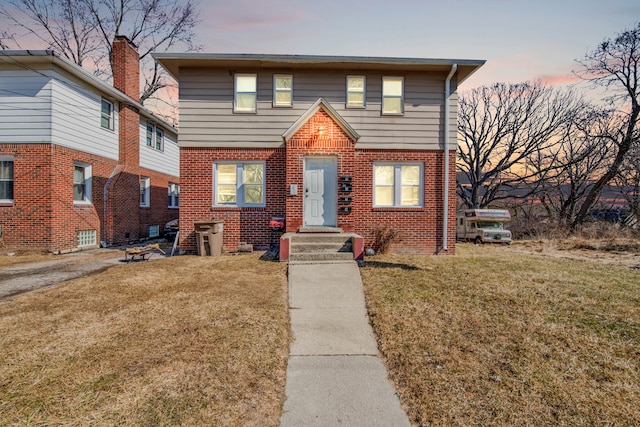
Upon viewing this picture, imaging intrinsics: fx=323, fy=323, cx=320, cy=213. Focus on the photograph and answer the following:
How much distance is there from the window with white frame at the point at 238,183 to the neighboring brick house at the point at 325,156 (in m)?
0.03

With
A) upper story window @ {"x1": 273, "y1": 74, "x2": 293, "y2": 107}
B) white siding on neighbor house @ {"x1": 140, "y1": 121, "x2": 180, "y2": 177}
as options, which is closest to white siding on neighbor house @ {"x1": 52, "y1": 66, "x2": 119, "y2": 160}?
white siding on neighbor house @ {"x1": 140, "y1": 121, "x2": 180, "y2": 177}

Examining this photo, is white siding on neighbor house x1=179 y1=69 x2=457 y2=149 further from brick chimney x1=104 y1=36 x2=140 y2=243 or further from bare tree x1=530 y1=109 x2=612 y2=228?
bare tree x1=530 y1=109 x2=612 y2=228

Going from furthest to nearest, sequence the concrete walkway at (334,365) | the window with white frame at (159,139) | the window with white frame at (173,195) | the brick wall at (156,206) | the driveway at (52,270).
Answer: the window with white frame at (173,195) < the window with white frame at (159,139) < the brick wall at (156,206) < the driveway at (52,270) < the concrete walkway at (334,365)

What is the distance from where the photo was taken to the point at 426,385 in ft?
11.3

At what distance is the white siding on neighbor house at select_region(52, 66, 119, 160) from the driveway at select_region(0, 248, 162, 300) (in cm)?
425

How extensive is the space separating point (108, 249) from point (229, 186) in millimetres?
6277

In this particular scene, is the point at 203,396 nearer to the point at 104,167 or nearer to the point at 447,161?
the point at 447,161

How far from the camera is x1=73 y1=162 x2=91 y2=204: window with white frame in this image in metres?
12.4

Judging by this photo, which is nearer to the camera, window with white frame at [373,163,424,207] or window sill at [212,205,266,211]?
window sill at [212,205,266,211]

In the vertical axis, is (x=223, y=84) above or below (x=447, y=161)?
above

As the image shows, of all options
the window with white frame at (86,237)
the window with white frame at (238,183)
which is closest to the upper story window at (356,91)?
the window with white frame at (238,183)

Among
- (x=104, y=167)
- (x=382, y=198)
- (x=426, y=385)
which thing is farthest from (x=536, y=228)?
(x=104, y=167)

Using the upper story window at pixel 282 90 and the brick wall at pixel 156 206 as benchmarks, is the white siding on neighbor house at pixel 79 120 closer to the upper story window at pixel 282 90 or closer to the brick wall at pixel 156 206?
the brick wall at pixel 156 206

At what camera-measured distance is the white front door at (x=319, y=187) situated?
408 inches
